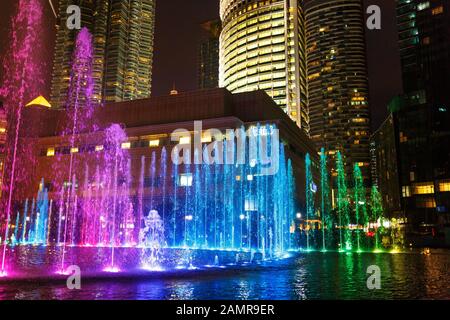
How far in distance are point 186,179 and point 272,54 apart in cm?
5875

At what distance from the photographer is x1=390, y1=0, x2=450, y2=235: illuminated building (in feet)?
234

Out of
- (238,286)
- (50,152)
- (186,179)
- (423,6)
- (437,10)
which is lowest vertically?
(238,286)

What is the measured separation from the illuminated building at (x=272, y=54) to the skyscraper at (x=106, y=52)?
5696 centimetres

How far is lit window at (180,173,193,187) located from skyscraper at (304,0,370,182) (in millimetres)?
113082

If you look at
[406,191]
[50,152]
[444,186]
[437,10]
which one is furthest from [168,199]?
[437,10]

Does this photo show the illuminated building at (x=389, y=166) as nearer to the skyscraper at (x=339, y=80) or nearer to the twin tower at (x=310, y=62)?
the twin tower at (x=310, y=62)

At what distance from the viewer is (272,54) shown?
104188mm

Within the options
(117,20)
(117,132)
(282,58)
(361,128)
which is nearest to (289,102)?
(282,58)

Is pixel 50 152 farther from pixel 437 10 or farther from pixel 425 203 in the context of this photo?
pixel 437 10

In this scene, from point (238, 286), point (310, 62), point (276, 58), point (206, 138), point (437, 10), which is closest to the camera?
point (238, 286)

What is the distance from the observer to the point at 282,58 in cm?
10306

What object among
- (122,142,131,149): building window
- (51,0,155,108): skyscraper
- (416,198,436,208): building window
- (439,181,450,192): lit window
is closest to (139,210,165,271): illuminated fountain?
(122,142,131,149): building window

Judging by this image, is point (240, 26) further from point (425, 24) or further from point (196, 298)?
point (196, 298)

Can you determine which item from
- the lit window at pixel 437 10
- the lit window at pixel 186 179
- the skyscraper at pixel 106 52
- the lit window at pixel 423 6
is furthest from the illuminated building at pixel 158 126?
the skyscraper at pixel 106 52
